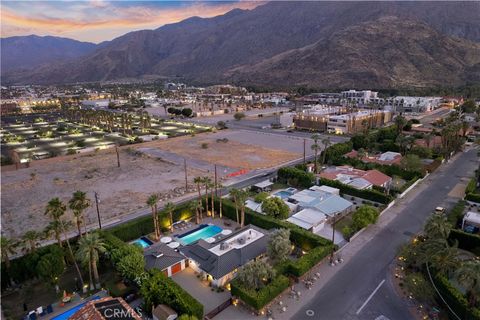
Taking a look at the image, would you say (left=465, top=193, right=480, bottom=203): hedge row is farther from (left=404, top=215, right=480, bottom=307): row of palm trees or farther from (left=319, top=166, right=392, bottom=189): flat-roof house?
(left=404, top=215, right=480, bottom=307): row of palm trees

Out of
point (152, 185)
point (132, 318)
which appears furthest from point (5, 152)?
point (132, 318)

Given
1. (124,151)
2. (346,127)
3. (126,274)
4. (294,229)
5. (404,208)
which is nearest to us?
(126,274)

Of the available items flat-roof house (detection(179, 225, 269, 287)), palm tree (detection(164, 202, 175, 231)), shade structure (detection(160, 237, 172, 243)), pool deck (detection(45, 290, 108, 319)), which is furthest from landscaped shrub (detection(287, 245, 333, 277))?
pool deck (detection(45, 290, 108, 319))

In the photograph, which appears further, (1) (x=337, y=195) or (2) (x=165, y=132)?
(2) (x=165, y=132)

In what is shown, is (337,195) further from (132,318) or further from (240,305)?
(132,318)

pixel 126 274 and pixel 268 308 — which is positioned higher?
pixel 126 274

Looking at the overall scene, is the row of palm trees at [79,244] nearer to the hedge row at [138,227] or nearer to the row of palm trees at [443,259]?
the hedge row at [138,227]

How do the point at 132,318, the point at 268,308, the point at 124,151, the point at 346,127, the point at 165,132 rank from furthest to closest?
the point at 165,132 → the point at 346,127 → the point at 124,151 → the point at 268,308 → the point at 132,318
